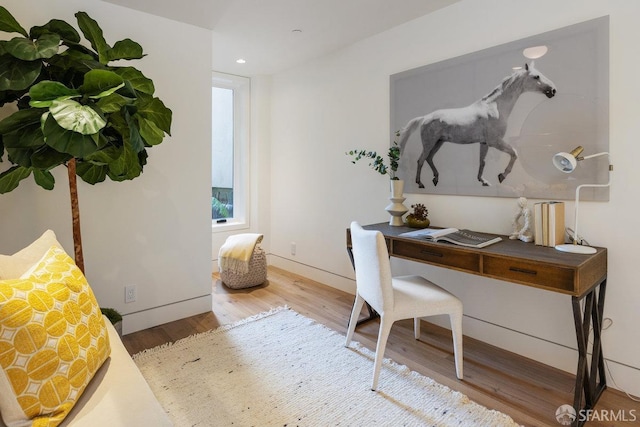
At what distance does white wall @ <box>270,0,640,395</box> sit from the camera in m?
1.87

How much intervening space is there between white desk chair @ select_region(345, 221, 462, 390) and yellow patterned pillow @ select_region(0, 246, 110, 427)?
50.7 inches

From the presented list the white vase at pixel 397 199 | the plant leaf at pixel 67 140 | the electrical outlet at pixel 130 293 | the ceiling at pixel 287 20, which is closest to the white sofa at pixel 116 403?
the plant leaf at pixel 67 140

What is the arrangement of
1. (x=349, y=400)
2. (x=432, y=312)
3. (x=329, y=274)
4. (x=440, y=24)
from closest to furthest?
(x=349, y=400) < (x=432, y=312) < (x=440, y=24) < (x=329, y=274)

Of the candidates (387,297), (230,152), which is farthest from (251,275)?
(387,297)

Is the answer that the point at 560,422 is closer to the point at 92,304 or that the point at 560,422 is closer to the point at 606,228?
the point at 606,228

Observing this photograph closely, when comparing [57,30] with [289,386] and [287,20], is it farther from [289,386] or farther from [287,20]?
[289,386]

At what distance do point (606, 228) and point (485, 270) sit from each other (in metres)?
0.69

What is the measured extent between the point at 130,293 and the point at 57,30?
1.71 m

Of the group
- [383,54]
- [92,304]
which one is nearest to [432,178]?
[383,54]

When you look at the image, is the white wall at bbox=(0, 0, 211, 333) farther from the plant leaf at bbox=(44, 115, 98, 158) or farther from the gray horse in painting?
the gray horse in painting

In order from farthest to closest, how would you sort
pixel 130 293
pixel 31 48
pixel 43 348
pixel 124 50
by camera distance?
pixel 130 293, pixel 124 50, pixel 31 48, pixel 43 348

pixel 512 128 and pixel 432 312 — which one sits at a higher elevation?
pixel 512 128

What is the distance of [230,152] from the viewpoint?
4414 mm

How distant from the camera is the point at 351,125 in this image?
3322 millimetres
